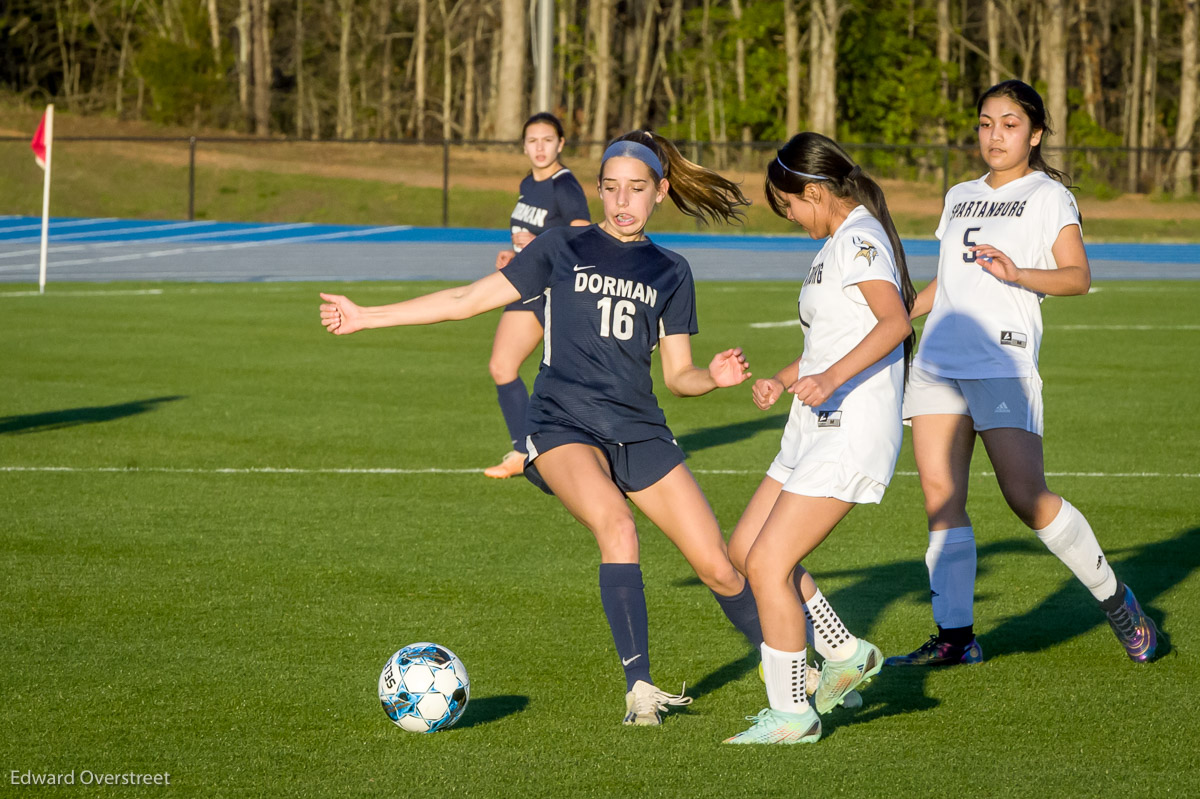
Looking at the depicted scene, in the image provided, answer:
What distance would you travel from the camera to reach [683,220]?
136ft

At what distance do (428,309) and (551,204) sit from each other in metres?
4.55

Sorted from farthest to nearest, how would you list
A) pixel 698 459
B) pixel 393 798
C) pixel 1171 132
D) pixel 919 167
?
1. pixel 1171 132
2. pixel 919 167
3. pixel 698 459
4. pixel 393 798

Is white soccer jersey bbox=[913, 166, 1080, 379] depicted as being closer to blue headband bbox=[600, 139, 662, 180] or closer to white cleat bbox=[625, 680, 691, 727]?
blue headband bbox=[600, 139, 662, 180]

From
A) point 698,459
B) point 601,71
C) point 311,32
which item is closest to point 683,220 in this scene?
point 601,71

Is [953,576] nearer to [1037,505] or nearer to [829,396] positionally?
[1037,505]

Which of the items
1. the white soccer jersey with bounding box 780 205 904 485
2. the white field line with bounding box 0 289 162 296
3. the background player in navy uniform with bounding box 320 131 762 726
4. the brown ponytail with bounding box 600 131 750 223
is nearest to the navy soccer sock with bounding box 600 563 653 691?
the background player in navy uniform with bounding box 320 131 762 726

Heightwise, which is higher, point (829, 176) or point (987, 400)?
point (829, 176)

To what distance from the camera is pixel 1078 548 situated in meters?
5.47

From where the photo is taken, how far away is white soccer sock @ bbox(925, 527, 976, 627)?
5.64m

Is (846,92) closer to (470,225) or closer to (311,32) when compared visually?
(470,225)

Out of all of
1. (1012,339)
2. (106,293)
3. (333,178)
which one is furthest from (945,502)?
(333,178)

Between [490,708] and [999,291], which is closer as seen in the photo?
[490,708]

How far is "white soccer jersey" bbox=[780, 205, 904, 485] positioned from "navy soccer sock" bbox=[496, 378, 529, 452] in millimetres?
4586

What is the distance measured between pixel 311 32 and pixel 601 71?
2455cm
